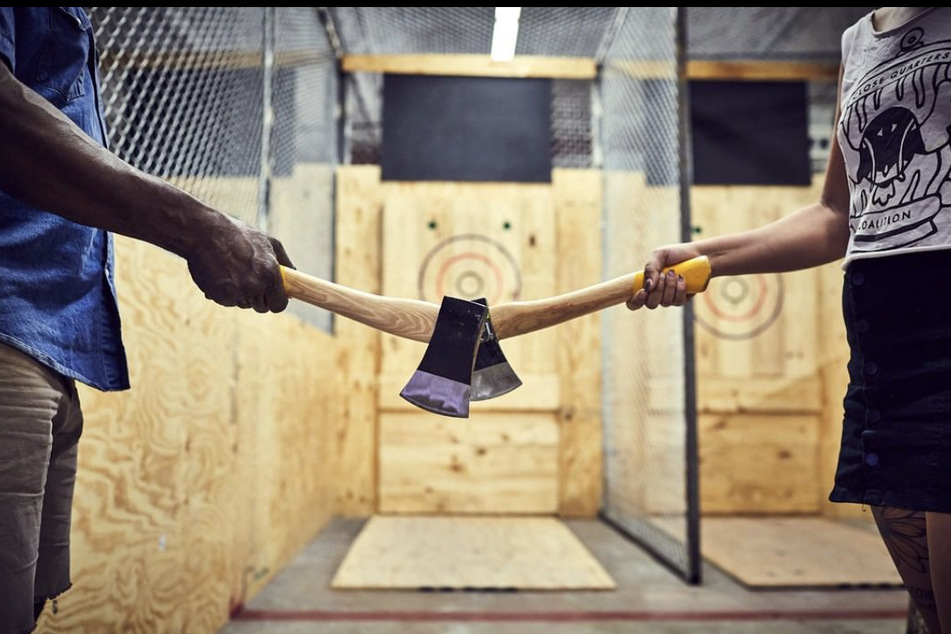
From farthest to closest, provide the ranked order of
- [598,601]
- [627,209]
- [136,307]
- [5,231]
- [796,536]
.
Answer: [627,209]
[796,536]
[598,601]
[136,307]
[5,231]

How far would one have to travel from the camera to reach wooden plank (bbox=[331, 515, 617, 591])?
112 inches

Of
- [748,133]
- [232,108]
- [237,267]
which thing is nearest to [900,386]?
[237,267]

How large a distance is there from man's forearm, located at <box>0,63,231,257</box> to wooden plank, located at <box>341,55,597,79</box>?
3958 mm

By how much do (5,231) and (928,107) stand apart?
1253mm

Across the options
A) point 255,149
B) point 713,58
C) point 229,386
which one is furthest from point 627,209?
point 229,386

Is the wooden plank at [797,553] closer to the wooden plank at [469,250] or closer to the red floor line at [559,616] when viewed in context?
the red floor line at [559,616]

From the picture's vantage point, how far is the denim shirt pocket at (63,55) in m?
0.93

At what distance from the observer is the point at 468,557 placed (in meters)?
3.26

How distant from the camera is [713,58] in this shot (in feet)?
15.7

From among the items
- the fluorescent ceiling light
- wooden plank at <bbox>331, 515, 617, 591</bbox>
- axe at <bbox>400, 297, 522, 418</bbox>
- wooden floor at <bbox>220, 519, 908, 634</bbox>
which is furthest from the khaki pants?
the fluorescent ceiling light

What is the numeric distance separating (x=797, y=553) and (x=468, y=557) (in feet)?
5.44

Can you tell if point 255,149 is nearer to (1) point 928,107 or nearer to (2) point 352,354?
(2) point 352,354

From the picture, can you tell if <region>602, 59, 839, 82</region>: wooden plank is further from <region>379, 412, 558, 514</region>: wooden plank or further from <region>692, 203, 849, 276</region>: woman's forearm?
<region>692, 203, 849, 276</region>: woman's forearm

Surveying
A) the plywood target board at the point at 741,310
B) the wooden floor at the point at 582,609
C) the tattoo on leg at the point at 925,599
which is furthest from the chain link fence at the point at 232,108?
the plywood target board at the point at 741,310
